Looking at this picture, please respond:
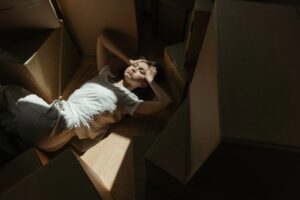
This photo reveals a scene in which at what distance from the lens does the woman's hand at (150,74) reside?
4.64 feet

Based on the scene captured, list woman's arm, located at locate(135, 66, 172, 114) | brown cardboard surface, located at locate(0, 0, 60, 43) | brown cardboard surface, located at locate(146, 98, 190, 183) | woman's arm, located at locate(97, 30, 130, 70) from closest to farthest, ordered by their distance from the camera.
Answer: brown cardboard surface, located at locate(146, 98, 190, 183) → brown cardboard surface, located at locate(0, 0, 60, 43) → woman's arm, located at locate(135, 66, 172, 114) → woman's arm, located at locate(97, 30, 130, 70)

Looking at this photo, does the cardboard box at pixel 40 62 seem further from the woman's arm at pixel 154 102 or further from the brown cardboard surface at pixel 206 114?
the brown cardboard surface at pixel 206 114

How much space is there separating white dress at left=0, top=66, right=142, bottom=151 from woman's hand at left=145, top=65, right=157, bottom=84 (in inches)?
4.6

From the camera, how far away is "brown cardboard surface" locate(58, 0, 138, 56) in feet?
4.68

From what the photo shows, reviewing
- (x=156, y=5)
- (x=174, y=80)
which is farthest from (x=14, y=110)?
(x=156, y=5)

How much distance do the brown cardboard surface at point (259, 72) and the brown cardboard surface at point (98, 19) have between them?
0.85 m

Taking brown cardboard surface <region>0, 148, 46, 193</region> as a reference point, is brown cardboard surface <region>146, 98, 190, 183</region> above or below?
above

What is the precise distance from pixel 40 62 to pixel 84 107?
32cm

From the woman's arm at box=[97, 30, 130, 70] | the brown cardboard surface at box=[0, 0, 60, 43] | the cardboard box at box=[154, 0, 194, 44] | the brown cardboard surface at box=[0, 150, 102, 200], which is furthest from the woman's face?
the brown cardboard surface at box=[0, 150, 102, 200]

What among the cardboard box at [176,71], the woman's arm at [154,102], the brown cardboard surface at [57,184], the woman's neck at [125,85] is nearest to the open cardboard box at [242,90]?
the brown cardboard surface at [57,184]

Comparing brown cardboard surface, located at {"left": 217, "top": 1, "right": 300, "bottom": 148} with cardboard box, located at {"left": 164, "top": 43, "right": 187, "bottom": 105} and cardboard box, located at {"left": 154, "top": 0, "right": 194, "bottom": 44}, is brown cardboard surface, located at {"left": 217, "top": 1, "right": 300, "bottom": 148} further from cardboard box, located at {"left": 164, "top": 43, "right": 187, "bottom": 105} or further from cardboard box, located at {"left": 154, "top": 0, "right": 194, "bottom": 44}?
cardboard box, located at {"left": 154, "top": 0, "right": 194, "bottom": 44}

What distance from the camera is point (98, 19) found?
1.51 metres

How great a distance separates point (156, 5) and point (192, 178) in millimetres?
1266

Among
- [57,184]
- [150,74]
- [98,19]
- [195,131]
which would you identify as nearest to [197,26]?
[150,74]
